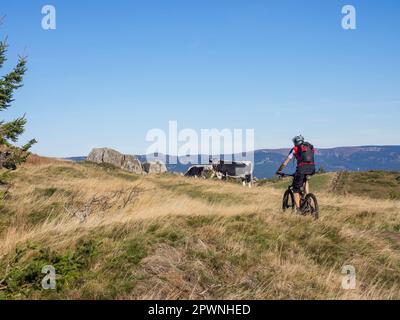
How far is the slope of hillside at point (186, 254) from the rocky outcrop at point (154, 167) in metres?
40.6

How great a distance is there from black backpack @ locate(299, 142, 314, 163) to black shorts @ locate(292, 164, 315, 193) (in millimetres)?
182

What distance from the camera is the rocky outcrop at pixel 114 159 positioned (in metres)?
50.5

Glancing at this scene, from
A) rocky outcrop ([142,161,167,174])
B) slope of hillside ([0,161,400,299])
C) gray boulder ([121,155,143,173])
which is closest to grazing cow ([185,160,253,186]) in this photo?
gray boulder ([121,155,143,173])

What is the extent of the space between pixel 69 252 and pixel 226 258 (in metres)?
2.69

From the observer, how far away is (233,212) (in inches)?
438

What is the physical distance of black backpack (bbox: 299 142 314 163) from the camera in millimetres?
12945

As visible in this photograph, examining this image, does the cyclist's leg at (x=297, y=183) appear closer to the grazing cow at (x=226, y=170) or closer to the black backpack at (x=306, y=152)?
the black backpack at (x=306, y=152)

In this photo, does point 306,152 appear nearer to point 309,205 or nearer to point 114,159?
point 309,205

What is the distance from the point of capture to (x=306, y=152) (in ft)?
42.5

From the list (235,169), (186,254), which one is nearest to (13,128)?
(186,254)

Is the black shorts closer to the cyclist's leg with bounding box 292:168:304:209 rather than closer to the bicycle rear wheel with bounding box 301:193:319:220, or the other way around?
the cyclist's leg with bounding box 292:168:304:209
